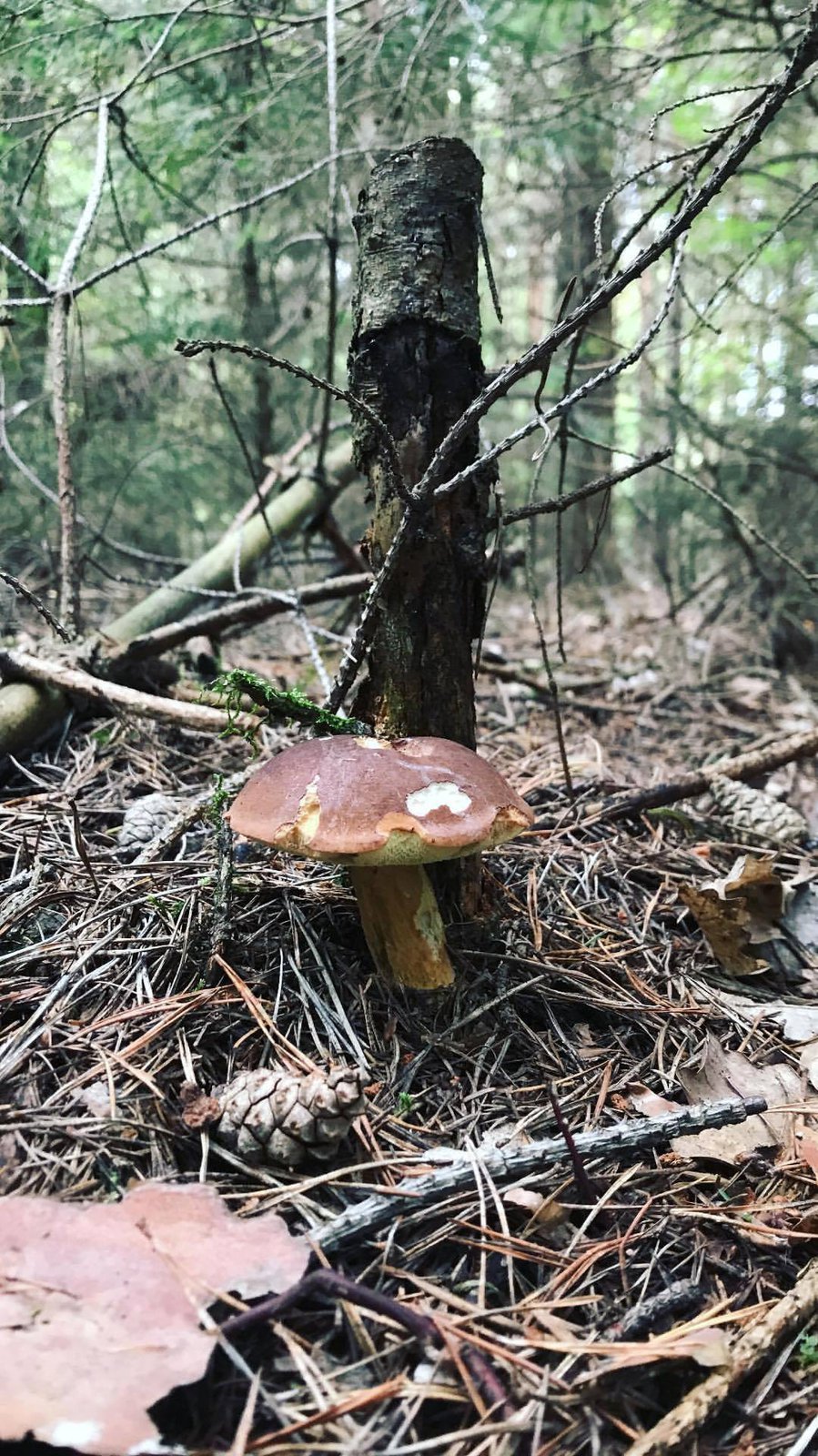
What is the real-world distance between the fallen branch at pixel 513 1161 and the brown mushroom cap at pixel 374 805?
0.57 meters

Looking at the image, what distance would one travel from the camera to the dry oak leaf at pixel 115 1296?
970 millimetres

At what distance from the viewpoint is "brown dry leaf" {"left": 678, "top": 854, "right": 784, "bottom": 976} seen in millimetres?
2342

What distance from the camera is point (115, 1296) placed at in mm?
1122

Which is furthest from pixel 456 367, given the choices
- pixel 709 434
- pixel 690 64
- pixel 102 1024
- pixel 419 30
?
pixel 690 64

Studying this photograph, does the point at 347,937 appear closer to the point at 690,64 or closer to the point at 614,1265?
the point at 614,1265

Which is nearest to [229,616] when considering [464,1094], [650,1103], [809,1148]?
[464,1094]

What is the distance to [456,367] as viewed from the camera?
1999mm

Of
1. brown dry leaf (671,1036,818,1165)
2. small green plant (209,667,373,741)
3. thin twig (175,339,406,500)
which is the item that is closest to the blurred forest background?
thin twig (175,339,406,500)

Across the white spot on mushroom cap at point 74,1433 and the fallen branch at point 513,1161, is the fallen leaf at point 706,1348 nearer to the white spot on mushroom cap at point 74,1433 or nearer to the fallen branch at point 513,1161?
the fallen branch at point 513,1161

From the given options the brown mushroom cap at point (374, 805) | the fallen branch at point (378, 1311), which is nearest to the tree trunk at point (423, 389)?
the brown mushroom cap at point (374, 805)

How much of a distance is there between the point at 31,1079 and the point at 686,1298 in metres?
1.23

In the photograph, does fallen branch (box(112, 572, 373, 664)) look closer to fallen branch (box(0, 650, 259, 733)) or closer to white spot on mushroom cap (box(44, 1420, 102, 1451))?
fallen branch (box(0, 650, 259, 733))

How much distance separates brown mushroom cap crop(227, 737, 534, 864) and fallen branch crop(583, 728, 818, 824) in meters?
1.25

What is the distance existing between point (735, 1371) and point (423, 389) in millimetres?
2016
